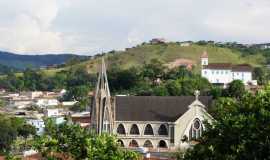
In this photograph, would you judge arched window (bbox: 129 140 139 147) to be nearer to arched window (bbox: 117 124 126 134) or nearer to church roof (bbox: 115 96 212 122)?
arched window (bbox: 117 124 126 134)

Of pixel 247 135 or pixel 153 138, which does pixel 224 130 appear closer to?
pixel 247 135

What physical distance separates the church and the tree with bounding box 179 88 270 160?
42735mm

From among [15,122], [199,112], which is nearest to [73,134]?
[199,112]

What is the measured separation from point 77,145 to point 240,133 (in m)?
7.18

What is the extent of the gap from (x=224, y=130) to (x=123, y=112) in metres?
47.2

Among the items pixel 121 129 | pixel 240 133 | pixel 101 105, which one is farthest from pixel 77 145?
pixel 121 129

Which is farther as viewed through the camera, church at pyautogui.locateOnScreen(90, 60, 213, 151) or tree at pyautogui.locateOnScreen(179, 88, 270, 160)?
church at pyautogui.locateOnScreen(90, 60, 213, 151)

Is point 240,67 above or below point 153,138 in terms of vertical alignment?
above

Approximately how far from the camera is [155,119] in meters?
81.6

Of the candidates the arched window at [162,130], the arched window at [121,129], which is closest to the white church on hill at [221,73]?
the arched window at [162,130]

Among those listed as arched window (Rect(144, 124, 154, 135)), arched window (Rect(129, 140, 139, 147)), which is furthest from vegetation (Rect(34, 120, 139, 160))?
arched window (Rect(144, 124, 154, 135))

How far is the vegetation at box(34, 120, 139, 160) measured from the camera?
31.7 metres

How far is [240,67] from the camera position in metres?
168

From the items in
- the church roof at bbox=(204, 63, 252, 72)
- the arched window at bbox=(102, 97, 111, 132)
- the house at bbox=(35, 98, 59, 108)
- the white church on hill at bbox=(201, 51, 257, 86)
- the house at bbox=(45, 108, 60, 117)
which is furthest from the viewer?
the house at bbox=(35, 98, 59, 108)
